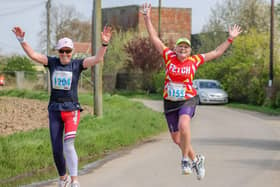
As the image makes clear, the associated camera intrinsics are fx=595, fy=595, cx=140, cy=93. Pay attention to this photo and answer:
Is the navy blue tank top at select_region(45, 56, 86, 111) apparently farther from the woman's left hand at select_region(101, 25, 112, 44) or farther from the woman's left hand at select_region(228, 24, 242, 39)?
the woman's left hand at select_region(228, 24, 242, 39)

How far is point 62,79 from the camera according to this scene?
7883mm

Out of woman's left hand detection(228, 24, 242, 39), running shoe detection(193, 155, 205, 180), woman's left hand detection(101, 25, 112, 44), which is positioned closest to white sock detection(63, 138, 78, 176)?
woman's left hand detection(101, 25, 112, 44)

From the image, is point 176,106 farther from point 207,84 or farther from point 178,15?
point 178,15

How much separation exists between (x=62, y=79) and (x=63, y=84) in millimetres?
67

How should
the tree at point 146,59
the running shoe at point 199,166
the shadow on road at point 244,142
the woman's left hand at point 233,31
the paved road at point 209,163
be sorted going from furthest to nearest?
the tree at point 146,59 < the shadow on road at point 244,142 < the paved road at point 209,163 < the woman's left hand at point 233,31 < the running shoe at point 199,166

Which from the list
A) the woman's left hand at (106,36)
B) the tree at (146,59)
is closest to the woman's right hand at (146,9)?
the woman's left hand at (106,36)

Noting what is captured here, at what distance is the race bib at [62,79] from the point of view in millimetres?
7883

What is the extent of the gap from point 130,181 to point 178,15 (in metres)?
63.7

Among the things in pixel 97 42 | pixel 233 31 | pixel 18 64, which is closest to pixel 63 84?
pixel 233 31

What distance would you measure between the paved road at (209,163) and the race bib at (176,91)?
200 centimetres

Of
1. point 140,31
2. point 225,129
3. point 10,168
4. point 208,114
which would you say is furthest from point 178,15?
point 10,168

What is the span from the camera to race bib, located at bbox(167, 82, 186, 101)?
324 inches

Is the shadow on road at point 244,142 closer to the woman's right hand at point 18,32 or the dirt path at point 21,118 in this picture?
the dirt path at point 21,118

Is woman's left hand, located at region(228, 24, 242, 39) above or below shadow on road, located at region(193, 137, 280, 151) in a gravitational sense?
above
